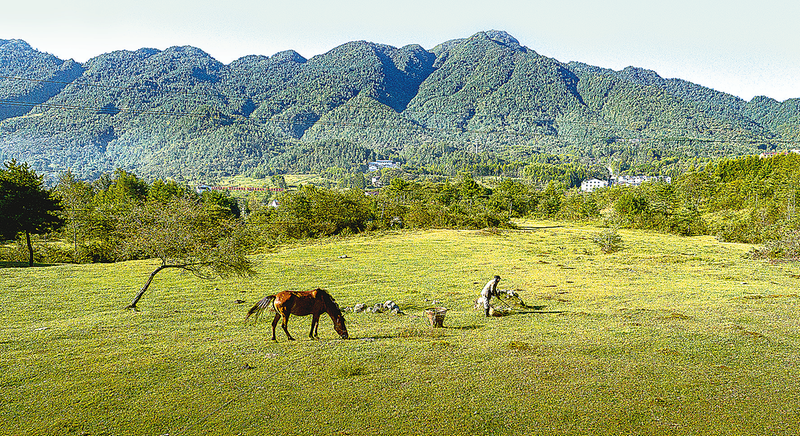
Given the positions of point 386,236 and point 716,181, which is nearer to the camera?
point 386,236

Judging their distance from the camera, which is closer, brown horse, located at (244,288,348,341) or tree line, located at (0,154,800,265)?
brown horse, located at (244,288,348,341)

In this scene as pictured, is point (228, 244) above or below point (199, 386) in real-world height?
above

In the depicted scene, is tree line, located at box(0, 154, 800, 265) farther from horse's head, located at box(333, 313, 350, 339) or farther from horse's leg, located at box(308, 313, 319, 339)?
horse's head, located at box(333, 313, 350, 339)

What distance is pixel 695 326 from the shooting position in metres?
15.3

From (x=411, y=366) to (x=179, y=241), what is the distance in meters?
12.8

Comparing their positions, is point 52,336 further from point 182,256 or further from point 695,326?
point 695,326

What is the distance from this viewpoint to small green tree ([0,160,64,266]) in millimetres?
35938

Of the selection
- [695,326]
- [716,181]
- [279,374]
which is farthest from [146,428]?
[716,181]

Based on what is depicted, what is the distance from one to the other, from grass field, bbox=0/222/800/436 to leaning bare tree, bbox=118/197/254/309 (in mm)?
1997

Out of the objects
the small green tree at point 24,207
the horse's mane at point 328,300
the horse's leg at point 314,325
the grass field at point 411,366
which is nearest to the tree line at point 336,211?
the small green tree at point 24,207

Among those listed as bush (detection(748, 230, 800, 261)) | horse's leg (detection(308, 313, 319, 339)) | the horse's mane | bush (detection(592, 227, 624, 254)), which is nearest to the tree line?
bush (detection(592, 227, 624, 254))

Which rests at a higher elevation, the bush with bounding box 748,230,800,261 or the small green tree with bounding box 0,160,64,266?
the small green tree with bounding box 0,160,64,266

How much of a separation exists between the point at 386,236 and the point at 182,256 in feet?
128

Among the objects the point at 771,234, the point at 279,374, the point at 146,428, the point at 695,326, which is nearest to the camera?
the point at 146,428
